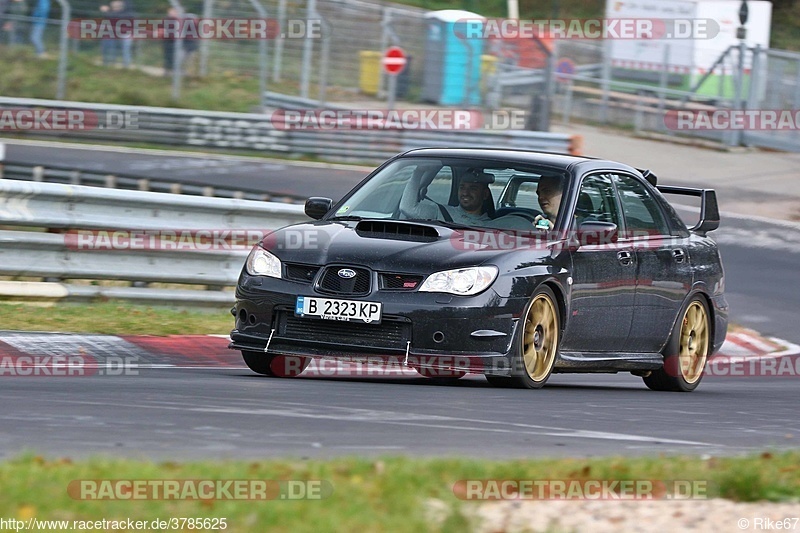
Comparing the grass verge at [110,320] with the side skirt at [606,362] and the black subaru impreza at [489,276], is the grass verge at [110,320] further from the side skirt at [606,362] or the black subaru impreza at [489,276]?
the side skirt at [606,362]

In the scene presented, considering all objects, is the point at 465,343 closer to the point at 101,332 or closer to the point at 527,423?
the point at 527,423

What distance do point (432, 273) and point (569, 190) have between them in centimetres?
152

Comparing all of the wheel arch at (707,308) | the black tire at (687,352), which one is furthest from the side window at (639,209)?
the black tire at (687,352)

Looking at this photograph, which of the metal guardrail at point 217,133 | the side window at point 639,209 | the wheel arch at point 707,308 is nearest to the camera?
the side window at point 639,209

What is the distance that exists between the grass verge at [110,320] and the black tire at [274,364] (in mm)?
1815

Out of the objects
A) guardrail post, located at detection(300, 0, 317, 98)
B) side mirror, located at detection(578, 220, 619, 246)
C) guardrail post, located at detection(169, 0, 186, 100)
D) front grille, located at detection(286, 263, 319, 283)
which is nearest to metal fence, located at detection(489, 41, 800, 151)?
guardrail post, located at detection(300, 0, 317, 98)

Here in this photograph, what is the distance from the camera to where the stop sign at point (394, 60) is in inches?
1065

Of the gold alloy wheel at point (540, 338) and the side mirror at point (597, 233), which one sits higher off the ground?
the side mirror at point (597, 233)

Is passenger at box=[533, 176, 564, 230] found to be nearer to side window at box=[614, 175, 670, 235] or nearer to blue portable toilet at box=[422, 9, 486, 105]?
side window at box=[614, 175, 670, 235]

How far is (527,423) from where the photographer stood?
7.36m

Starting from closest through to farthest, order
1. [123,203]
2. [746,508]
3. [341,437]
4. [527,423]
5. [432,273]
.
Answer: [746,508]
[341,437]
[527,423]
[432,273]
[123,203]

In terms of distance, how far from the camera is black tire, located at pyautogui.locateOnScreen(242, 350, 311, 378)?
31.0ft

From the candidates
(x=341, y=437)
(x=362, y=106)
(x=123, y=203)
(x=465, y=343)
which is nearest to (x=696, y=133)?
(x=362, y=106)

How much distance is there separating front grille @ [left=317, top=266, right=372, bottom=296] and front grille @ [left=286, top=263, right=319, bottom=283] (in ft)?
0.27
